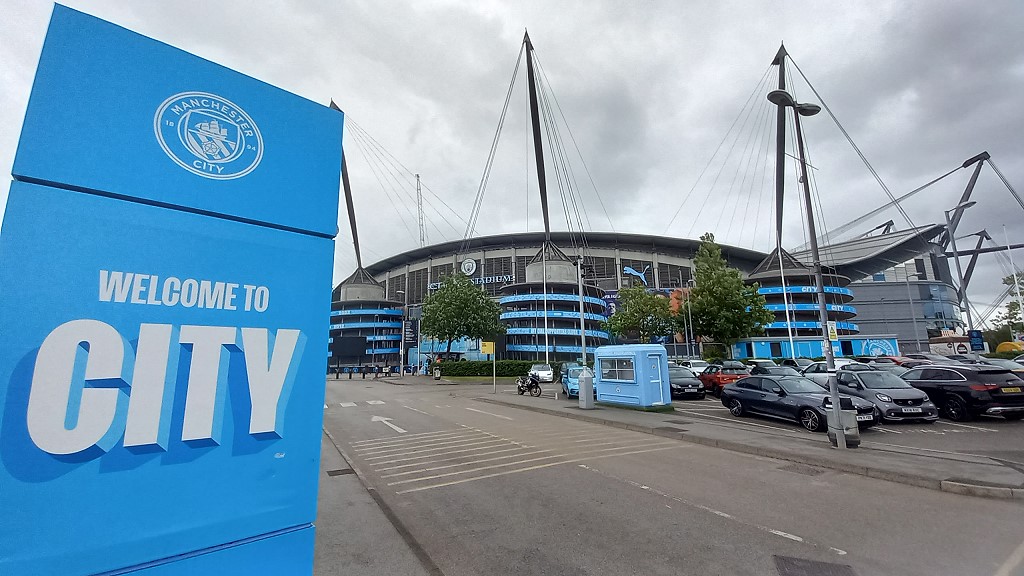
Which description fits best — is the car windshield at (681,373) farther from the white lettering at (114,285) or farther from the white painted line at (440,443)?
the white lettering at (114,285)

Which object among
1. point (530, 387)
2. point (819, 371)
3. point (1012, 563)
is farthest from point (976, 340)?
point (1012, 563)

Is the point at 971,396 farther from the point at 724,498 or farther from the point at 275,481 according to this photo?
the point at 275,481

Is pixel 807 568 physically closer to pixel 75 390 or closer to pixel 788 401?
pixel 75 390

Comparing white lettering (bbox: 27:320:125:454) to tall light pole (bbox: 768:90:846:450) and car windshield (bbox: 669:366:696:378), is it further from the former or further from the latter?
car windshield (bbox: 669:366:696:378)

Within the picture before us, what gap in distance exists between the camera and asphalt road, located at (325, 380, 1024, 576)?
4523 millimetres

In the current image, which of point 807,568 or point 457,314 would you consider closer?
point 807,568

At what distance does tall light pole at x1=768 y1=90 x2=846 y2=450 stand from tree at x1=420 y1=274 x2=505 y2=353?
3786 centimetres

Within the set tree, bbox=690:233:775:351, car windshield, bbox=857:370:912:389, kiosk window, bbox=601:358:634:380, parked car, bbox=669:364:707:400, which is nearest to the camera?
car windshield, bbox=857:370:912:389

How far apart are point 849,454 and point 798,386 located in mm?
5180

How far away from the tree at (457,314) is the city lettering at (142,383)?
4483 cm

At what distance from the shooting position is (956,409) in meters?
14.1

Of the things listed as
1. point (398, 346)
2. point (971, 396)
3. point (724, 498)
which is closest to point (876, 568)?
point (724, 498)

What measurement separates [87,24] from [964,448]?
15.9 meters

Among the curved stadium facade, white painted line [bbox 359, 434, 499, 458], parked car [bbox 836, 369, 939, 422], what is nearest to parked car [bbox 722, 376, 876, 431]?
parked car [bbox 836, 369, 939, 422]
